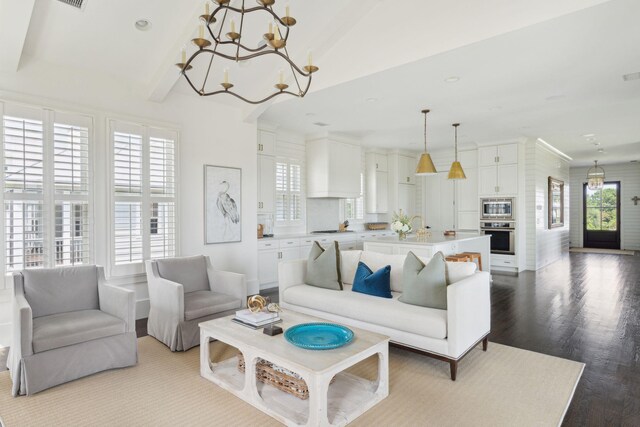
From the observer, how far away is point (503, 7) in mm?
3066

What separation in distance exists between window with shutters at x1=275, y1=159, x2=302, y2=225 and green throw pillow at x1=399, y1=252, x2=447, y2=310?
12.0 feet

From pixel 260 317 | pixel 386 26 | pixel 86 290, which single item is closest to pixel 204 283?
pixel 86 290

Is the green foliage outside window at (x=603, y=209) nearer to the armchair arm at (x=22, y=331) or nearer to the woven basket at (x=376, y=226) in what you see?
the woven basket at (x=376, y=226)

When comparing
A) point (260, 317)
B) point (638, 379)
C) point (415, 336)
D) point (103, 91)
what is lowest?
→ point (638, 379)

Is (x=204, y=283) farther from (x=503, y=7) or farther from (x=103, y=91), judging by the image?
(x=503, y=7)

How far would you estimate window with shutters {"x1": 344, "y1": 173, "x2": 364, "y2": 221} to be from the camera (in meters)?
8.09

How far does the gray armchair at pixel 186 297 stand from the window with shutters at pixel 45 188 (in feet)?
2.94

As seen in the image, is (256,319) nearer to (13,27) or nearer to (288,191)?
(13,27)

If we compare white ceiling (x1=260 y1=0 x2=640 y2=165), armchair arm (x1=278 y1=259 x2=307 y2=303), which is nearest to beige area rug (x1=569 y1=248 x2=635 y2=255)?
white ceiling (x1=260 y1=0 x2=640 y2=165)

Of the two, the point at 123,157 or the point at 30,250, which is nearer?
A: the point at 30,250

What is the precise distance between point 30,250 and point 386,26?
4.11m

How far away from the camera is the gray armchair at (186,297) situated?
11.3 feet

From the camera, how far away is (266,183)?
629cm

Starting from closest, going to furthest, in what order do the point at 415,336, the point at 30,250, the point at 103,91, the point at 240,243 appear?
1. the point at 415,336
2. the point at 30,250
3. the point at 103,91
4. the point at 240,243
